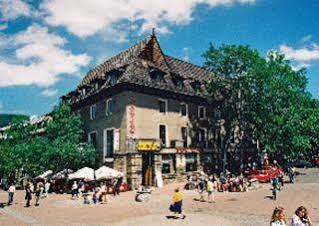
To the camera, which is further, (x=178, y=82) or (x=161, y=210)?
(x=178, y=82)

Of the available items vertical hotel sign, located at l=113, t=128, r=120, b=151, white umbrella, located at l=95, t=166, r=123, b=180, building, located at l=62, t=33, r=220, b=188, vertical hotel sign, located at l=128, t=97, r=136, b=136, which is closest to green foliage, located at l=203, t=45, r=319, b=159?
building, located at l=62, t=33, r=220, b=188

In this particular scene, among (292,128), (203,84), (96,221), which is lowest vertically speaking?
(96,221)

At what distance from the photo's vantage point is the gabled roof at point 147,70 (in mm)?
35031

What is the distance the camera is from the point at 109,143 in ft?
116

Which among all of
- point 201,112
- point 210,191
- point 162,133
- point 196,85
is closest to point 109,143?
point 162,133

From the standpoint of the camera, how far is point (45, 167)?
34750 millimetres

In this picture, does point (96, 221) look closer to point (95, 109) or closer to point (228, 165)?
point (95, 109)

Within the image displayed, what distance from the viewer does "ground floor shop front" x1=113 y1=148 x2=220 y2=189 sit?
3222 centimetres

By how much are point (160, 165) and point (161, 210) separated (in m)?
12.6

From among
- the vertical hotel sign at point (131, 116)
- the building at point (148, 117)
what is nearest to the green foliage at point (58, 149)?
the building at point (148, 117)

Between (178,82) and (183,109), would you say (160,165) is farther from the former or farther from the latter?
(178,82)

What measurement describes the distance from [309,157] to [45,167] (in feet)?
116

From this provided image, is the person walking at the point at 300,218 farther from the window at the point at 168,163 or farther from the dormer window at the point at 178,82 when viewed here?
the dormer window at the point at 178,82

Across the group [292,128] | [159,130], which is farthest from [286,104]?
[159,130]
